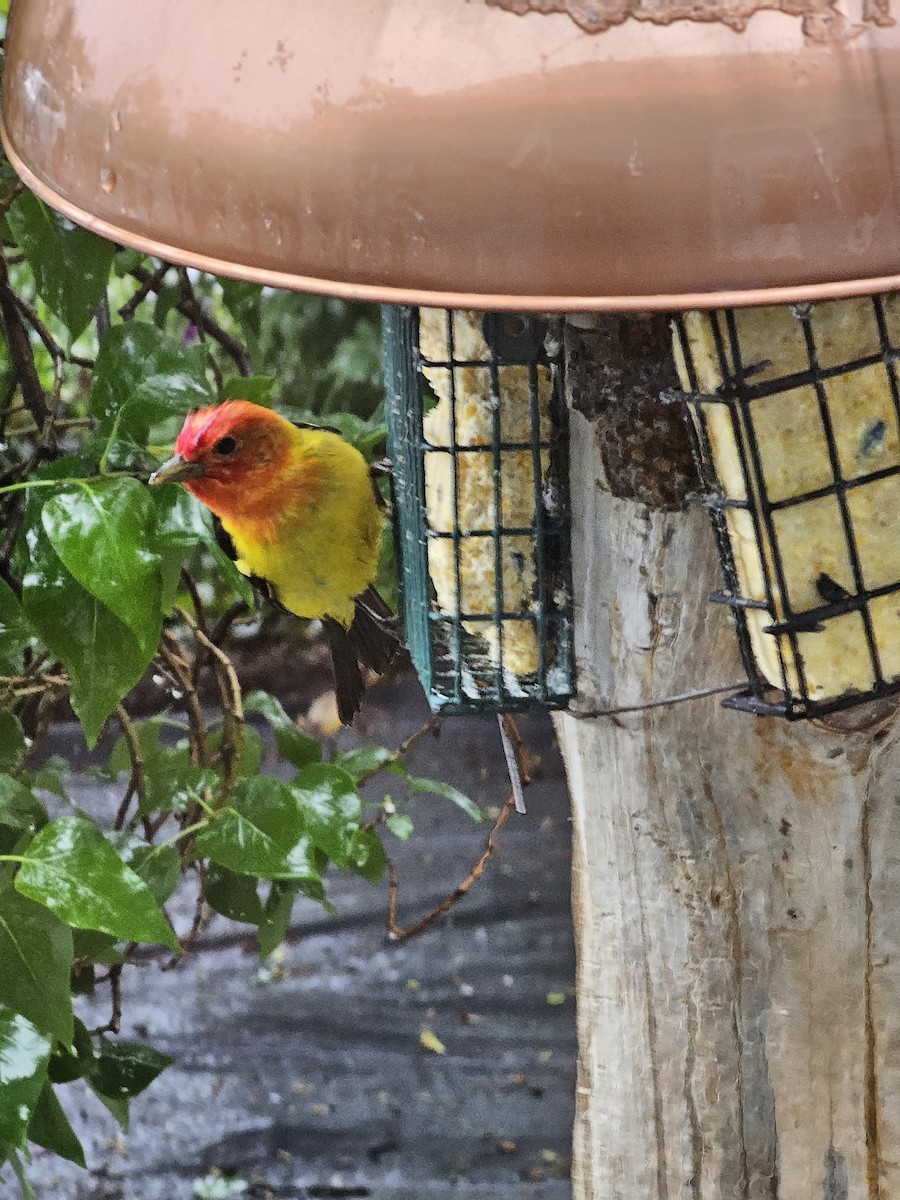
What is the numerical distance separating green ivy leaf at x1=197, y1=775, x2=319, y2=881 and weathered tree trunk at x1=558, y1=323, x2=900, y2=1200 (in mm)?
305

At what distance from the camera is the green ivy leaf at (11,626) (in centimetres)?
139

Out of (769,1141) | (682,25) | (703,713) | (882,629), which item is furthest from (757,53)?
(769,1141)

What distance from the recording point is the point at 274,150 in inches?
24.9

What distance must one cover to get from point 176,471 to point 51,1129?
0.75m

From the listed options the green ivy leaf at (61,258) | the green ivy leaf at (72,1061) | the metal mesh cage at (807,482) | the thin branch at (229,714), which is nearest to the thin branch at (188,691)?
the thin branch at (229,714)

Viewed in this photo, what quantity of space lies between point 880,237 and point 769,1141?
3.93 ft

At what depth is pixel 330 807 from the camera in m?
1.55

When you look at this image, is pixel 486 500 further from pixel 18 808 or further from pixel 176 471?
pixel 18 808

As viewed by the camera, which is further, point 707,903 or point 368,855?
point 368,855

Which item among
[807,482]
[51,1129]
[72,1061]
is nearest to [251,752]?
[72,1061]

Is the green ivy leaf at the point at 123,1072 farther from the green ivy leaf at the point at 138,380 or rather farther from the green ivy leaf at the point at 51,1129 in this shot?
the green ivy leaf at the point at 138,380

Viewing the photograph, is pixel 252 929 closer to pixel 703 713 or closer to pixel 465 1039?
pixel 465 1039

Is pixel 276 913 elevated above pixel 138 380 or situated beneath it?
situated beneath

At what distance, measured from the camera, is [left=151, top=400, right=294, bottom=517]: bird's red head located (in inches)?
60.8
